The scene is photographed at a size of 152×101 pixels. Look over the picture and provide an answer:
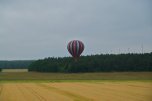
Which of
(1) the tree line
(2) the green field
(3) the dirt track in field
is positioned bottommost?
(3) the dirt track in field

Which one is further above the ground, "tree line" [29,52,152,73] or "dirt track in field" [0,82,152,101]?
"tree line" [29,52,152,73]

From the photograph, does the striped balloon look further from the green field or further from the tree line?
the tree line

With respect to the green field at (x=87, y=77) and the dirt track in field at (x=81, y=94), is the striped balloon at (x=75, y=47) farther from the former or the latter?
the dirt track in field at (x=81, y=94)

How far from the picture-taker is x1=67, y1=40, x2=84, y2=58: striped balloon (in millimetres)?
92750

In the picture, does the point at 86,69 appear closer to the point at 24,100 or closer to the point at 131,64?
the point at 131,64

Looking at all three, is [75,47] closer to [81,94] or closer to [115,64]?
[115,64]

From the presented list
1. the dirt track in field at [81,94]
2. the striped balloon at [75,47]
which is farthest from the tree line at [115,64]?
the dirt track in field at [81,94]

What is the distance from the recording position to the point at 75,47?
93.0m

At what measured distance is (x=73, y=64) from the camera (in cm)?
11862

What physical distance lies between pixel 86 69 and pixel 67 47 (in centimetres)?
2578

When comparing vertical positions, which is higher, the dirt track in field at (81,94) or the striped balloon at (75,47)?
the striped balloon at (75,47)

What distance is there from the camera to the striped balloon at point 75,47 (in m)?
92.8

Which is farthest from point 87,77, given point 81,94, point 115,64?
point 81,94

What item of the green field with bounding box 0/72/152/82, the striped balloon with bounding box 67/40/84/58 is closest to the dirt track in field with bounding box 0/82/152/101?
the green field with bounding box 0/72/152/82
